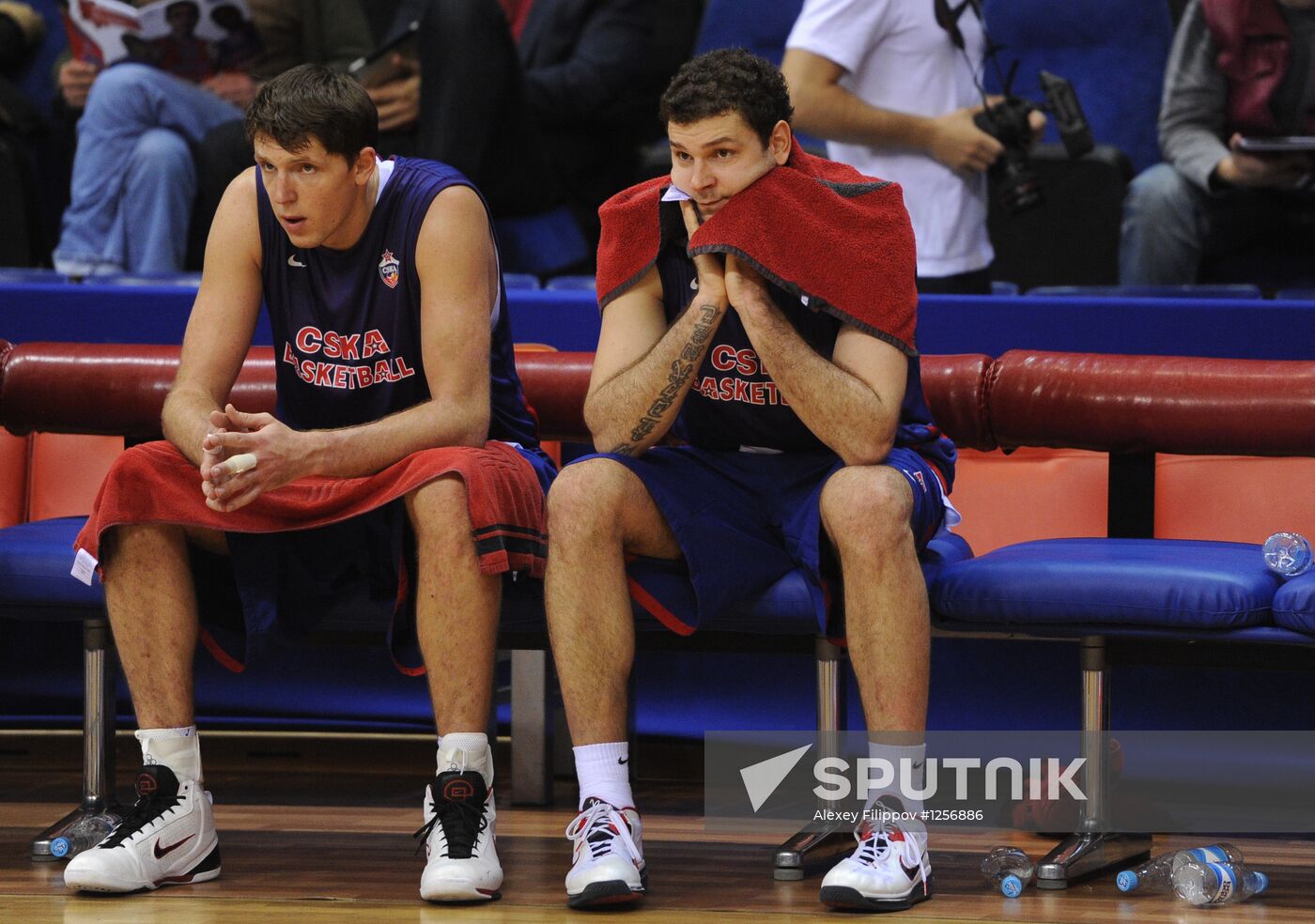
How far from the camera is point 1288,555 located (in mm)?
2344

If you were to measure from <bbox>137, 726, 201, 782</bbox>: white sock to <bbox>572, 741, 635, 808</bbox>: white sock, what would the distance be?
0.51m

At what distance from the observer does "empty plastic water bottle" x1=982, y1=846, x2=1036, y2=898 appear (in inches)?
87.3

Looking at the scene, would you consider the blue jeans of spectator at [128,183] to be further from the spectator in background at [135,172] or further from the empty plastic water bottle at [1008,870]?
the empty plastic water bottle at [1008,870]

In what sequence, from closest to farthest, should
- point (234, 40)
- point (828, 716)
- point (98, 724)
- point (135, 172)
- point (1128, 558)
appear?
point (1128, 558)
point (828, 716)
point (98, 724)
point (135, 172)
point (234, 40)

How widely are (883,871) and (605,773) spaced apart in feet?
1.21

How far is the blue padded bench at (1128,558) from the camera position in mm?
2225

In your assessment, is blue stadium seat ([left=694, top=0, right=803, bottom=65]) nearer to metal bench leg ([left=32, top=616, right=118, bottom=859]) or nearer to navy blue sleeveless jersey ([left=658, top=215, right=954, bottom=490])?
navy blue sleeveless jersey ([left=658, top=215, right=954, bottom=490])

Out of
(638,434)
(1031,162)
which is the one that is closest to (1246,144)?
(1031,162)

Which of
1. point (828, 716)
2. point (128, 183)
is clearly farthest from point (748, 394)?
point (128, 183)

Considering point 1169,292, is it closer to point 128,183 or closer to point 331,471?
point 331,471

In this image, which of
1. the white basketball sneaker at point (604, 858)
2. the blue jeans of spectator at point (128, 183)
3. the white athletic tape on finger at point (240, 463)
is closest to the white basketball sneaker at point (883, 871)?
the white basketball sneaker at point (604, 858)

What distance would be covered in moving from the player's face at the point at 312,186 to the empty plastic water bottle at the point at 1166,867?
52.3 inches

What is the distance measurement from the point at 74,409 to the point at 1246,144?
2.22m

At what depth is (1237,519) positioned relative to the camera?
9.19 ft
